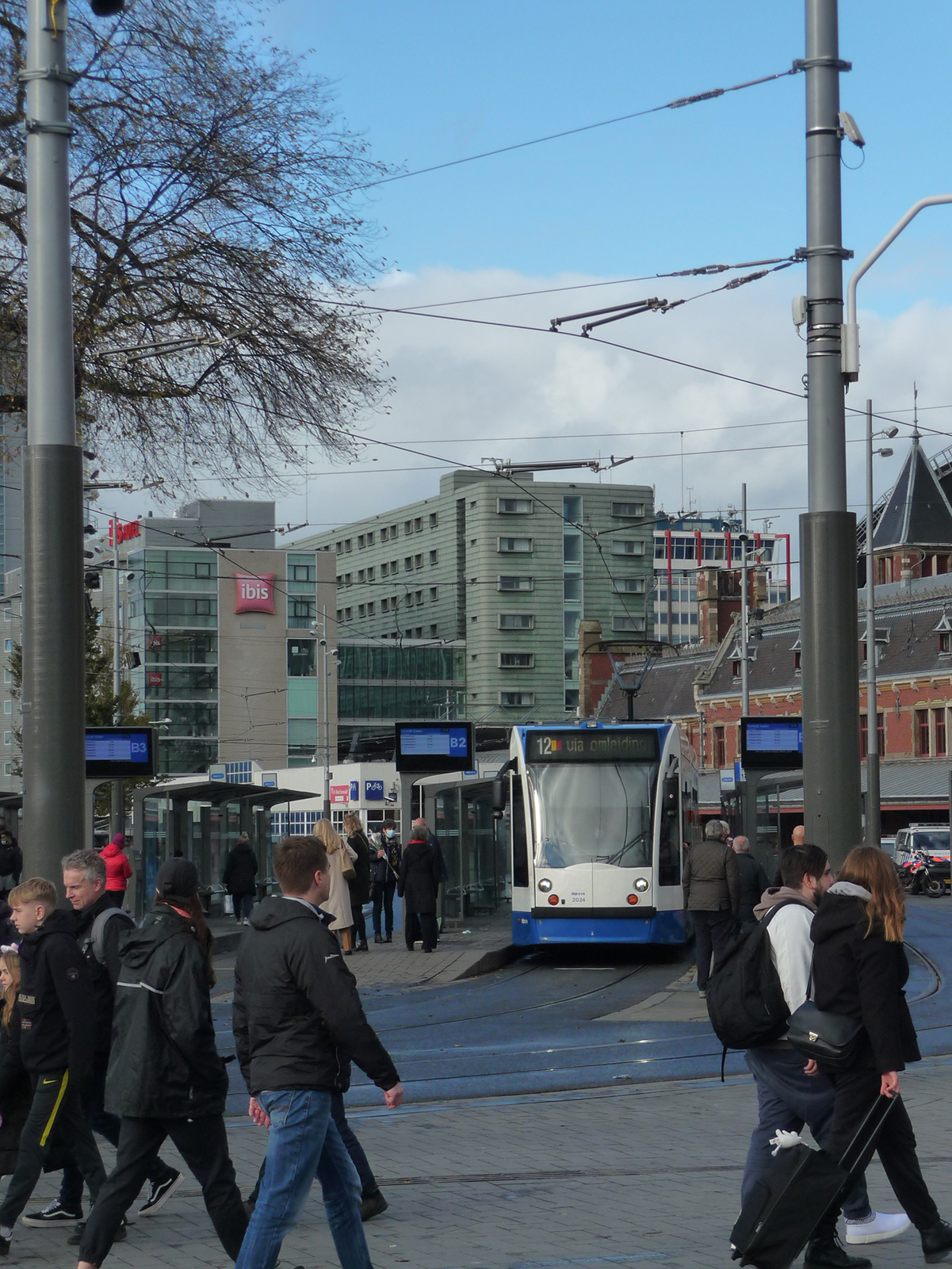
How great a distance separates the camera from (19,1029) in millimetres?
7289

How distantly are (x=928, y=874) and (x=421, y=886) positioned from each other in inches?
1203

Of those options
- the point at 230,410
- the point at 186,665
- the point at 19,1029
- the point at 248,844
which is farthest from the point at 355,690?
the point at 19,1029

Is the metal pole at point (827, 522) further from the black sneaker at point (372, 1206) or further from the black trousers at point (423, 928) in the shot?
the black trousers at point (423, 928)

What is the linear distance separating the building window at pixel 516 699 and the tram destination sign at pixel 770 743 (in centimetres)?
8589

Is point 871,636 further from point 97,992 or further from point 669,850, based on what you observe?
point 97,992

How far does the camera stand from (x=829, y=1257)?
6453mm

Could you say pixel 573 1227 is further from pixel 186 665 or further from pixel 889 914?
pixel 186 665

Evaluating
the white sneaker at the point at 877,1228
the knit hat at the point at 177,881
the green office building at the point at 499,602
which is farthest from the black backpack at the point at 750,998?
the green office building at the point at 499,602

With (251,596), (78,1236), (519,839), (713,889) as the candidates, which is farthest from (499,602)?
(78,1236)

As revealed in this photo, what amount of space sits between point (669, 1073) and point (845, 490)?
15.0 feet

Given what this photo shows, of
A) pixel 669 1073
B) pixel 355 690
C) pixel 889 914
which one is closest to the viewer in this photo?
pixel 889 914

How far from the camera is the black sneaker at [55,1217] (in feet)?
25.3

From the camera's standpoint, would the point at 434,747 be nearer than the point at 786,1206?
No

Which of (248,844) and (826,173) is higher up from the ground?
(826,173)
